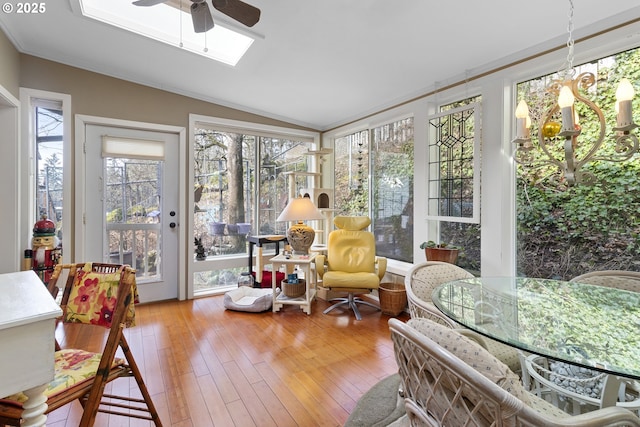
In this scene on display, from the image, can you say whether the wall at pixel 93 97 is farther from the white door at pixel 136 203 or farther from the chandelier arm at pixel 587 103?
the chandelier arm at pixel 587 103

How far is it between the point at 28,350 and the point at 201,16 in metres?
1.91

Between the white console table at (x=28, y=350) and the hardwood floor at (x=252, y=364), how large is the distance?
2.87 feet

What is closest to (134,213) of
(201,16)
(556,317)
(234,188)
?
(234,188)

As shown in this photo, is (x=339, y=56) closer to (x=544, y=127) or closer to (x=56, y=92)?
(x=544, y=127)

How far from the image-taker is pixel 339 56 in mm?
2770

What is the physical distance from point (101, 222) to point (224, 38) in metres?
2.44

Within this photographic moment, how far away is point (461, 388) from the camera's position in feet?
2.65

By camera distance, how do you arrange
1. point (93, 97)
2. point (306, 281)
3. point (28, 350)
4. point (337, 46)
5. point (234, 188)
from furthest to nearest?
point (234, 188) → point (306, 281) → point (93, 97) → point (337, 46) → point (28, 350)

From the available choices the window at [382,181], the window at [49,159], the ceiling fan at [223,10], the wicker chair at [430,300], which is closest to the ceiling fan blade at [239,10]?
the ceiling fan at [223,10]

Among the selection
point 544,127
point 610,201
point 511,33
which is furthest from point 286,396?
point 511,33

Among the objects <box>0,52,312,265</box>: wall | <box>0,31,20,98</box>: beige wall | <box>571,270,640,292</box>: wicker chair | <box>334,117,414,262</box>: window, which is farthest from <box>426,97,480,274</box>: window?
<box>0,31,20,98</box>: beige wall

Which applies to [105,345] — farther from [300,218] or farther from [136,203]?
[136,203]

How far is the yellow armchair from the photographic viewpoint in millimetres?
3459

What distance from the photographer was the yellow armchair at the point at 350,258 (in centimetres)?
346
